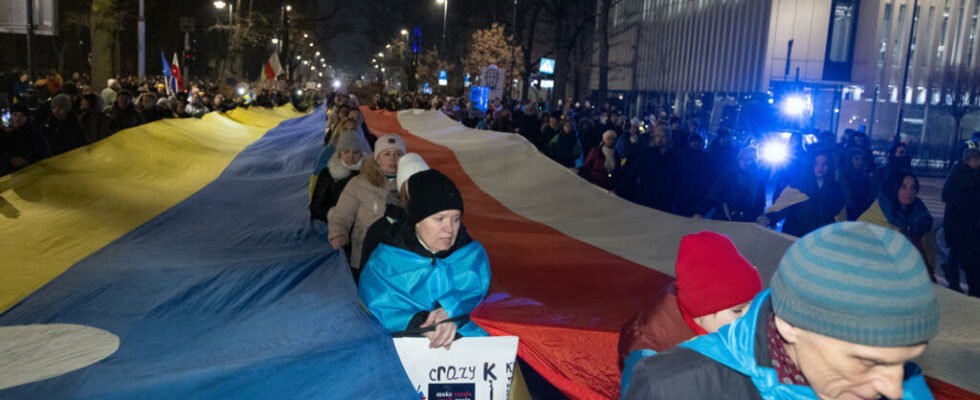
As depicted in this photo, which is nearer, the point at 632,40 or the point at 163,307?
the point at 163,307

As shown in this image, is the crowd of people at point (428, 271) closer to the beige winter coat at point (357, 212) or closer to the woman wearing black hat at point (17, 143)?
the beige winter coat at point (357, 212)

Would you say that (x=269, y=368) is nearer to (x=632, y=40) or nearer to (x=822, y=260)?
(x=822, y=260)

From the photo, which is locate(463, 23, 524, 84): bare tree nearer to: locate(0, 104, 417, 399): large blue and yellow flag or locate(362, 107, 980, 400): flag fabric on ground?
locate(0, 104, 417, 399): large blue and yellow flag

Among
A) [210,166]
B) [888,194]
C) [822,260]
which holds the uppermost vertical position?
[822,260]

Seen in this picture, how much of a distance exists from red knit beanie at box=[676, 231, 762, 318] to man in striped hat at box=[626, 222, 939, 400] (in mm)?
1026

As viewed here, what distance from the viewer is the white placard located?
3.67 m

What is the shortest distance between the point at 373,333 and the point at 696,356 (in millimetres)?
2148

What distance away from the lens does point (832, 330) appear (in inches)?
64.8

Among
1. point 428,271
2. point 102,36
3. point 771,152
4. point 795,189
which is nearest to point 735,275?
point 428,271

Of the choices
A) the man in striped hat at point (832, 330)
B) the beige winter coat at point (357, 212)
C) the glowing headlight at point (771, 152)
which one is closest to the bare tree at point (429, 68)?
the glowing headlight at point (771, 152)

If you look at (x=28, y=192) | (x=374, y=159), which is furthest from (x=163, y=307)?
(x=28, y=192)

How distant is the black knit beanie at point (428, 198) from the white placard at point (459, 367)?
0.61 metres

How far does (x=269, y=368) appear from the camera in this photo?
12.3 ft

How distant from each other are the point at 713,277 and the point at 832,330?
1.28 m
